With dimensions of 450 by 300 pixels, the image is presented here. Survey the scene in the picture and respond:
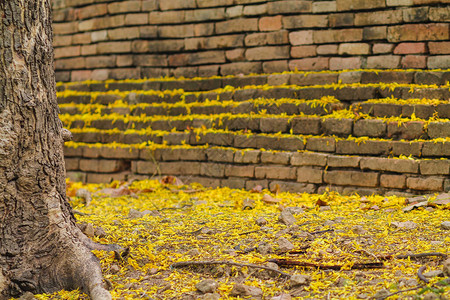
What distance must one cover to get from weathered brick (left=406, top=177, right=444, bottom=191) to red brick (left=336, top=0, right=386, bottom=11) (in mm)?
1658

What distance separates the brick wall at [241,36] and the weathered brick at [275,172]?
1.05 m

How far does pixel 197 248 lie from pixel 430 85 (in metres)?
2.67

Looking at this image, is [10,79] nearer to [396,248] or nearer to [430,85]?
[396,248]

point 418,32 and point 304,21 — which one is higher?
point 304,21

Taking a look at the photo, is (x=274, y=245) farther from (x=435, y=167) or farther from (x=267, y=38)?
(x=267, y=38)

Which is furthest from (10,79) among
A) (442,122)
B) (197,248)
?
(442,122)

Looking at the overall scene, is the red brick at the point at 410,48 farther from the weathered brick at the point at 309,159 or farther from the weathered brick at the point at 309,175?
the weathered brick at the point at 309,175

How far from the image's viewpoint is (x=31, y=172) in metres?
2.66

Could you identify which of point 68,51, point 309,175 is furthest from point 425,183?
point 68,51

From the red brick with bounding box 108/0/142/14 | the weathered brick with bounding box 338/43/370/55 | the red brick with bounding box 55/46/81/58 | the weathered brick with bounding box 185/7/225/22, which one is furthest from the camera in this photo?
the red brick with bounding box 55/46/81/58

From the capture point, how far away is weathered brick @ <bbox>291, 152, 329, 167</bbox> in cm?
451

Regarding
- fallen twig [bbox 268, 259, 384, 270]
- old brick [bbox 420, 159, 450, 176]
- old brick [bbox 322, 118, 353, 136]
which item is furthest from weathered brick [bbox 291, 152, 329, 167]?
fallen twig [bbox 268, 259, 384, 270]

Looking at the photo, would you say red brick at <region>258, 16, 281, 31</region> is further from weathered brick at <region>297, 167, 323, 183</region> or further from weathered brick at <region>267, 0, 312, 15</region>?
weathered brick at <region>297, 167, 323, 183</region>

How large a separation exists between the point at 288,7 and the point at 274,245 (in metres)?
2.78
